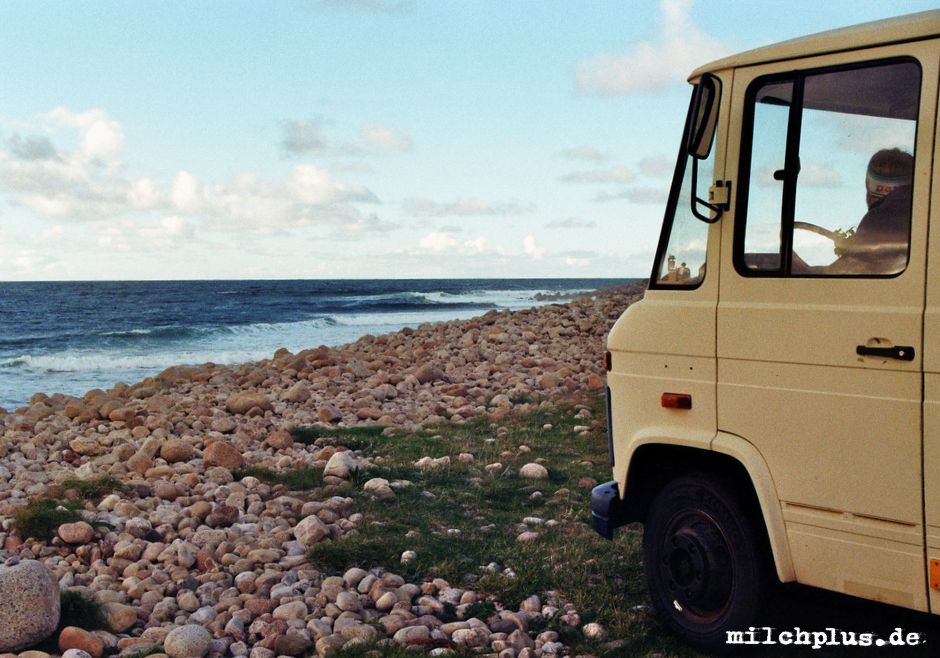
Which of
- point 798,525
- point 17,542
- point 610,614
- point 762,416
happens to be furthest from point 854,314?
point 17,542

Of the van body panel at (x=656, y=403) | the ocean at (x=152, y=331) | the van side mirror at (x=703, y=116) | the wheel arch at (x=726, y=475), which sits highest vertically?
the van side mirror at (x=703, y=116)

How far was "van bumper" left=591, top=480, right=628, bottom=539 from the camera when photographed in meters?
5.42

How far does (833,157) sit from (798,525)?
175 centimetres

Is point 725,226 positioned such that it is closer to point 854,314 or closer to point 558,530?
point 854,314

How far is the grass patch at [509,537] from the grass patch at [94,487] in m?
2.19

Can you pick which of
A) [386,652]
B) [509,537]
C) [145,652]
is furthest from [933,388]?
[145,652]

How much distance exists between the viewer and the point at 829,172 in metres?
4.40

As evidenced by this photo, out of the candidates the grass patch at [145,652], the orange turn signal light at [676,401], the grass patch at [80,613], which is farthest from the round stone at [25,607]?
the orange turn signal light at [676,401]

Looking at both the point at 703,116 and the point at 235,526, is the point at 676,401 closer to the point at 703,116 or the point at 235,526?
the point at 703,116

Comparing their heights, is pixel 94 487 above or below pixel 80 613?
above

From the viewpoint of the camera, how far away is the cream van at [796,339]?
401cm

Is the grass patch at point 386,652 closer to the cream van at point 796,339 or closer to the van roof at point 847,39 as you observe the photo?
the cream van at point 796,339

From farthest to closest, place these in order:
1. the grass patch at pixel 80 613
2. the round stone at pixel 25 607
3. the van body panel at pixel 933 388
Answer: the grass patch at pixel 80 613 → the round stone at pixel 25 607 → the van body panel at pixel 933 388

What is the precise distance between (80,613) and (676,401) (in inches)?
150
